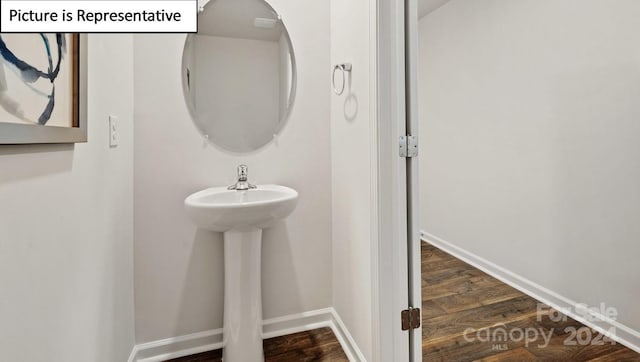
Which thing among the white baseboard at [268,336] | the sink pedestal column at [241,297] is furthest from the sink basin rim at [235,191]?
the white baseboard at [268,336]

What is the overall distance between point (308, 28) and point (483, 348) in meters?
1.96

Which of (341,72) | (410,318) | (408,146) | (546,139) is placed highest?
(341,72)

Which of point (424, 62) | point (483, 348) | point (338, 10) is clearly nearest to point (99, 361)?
point (483, 348)

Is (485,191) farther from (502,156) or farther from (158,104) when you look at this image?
(158,104)

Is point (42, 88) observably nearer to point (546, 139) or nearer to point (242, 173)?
point (242, 173)

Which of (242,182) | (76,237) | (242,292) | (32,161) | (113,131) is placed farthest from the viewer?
(242,182)

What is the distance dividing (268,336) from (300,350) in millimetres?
214

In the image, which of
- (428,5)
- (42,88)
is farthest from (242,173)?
(428,5)

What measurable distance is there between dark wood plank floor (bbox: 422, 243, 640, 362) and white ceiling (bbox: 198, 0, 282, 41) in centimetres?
188

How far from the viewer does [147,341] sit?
1.47 metres

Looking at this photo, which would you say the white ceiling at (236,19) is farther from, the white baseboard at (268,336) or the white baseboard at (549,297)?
the white baseboard at (549,297)

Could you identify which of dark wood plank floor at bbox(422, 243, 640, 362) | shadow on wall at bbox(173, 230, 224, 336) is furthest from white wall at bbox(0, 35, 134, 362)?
dark wood plank floor at bbox(422, 243, 640, 362)

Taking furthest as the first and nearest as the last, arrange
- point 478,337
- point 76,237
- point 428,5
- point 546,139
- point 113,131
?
1. point 428,5
2. point 546,139
3. point 478,337
4. point 113,131
5. point 76,237

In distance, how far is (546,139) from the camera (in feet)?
6.33
